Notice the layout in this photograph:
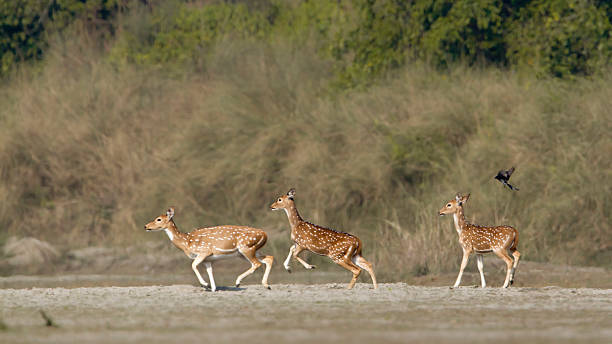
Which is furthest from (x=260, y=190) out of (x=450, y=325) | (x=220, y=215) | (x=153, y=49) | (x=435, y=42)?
(x=450, y=325)

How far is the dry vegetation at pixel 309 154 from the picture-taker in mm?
23609

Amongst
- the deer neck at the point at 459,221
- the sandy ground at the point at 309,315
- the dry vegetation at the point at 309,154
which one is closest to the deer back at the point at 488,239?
the deer neck at the point at 459,221

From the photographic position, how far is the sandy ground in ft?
35.0

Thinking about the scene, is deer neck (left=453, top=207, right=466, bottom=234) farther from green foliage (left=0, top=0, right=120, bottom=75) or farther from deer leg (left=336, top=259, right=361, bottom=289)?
green foliage (left=0, top=0, right=120, bottom=75)

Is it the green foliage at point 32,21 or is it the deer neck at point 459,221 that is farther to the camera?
the green foliage at point 32,21

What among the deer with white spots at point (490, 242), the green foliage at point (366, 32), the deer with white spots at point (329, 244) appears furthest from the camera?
the green foliage at point (366, 32)

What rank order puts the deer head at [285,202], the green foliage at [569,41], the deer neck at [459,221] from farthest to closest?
the green foliage at [569,41], the deer neck at [459,221], the deer head at [285,202]

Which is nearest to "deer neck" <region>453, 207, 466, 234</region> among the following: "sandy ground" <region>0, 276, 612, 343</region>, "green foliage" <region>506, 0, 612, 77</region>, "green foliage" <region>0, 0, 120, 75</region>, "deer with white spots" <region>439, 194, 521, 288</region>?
"deer with white spots" <region>439, 194, 521, 288</region>

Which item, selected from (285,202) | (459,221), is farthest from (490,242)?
(285,202)

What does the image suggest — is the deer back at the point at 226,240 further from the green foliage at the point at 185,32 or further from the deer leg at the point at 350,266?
the green foliage at the point at 185,32

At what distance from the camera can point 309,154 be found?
27.2 m

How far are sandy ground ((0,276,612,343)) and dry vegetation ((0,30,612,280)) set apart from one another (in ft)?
17.9

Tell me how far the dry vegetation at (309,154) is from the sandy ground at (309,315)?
5.47m

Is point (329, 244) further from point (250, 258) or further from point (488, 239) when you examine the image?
point (488, 239)
